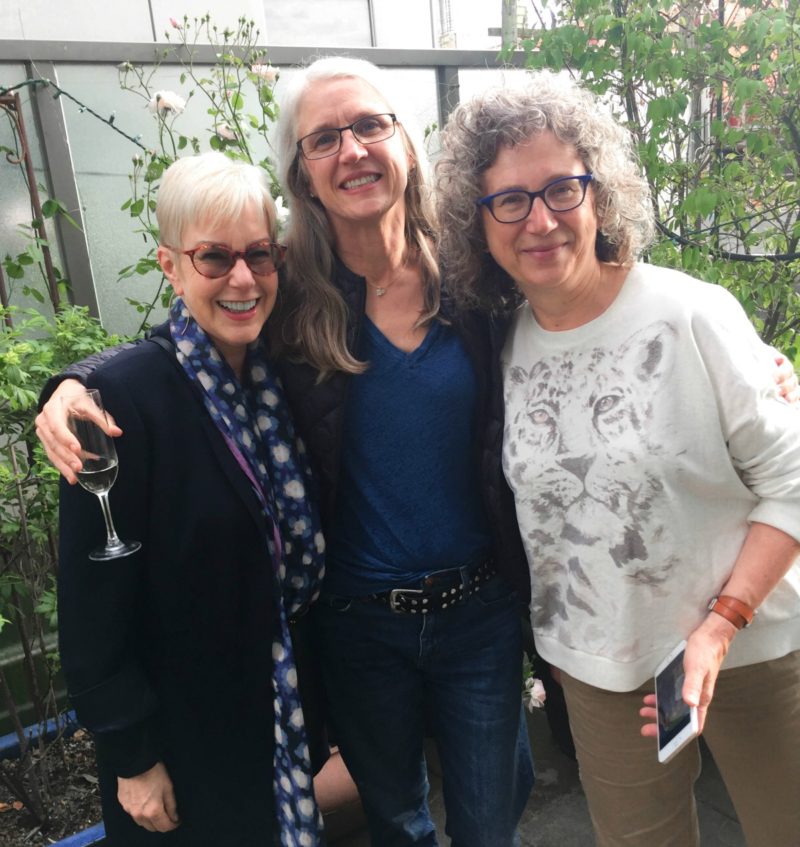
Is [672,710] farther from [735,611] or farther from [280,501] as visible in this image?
[280,501]

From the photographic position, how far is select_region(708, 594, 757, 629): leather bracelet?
152cm

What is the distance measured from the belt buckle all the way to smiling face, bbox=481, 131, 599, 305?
774 mm

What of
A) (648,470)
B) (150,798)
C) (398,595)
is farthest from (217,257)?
(150,798)

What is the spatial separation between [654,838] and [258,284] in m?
1.51

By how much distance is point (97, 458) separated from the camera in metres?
1.46

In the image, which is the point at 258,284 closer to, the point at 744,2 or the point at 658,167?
the point at 658,167

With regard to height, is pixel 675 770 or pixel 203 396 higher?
pixel 203 396

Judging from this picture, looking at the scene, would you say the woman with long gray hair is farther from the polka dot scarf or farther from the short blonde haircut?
the short blonde haircut

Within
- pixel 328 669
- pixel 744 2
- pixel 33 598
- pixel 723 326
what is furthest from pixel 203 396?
pixel 744 2

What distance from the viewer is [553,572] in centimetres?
173

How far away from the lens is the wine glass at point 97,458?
146 cm

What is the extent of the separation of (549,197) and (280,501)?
89 cm

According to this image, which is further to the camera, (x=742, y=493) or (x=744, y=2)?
(x=744, y=2)

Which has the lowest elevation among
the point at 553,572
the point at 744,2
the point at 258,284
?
the point at 553,572
